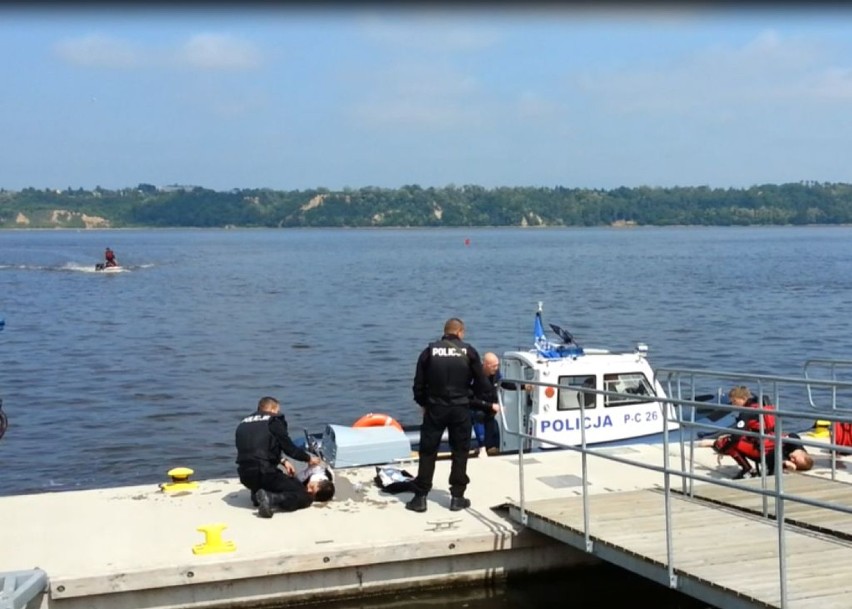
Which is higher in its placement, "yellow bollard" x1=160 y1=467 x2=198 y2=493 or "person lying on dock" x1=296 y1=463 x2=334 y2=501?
"person lying on dock" x1=296 y1=463 x2=334 y2=501

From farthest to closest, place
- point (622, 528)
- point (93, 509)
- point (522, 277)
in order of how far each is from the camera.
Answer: point (522, 277) → point (93, 509) → point (622, 528)

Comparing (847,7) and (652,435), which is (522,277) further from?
(847,7)

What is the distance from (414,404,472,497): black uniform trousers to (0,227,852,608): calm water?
7.50 metres

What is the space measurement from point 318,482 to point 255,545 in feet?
4.76

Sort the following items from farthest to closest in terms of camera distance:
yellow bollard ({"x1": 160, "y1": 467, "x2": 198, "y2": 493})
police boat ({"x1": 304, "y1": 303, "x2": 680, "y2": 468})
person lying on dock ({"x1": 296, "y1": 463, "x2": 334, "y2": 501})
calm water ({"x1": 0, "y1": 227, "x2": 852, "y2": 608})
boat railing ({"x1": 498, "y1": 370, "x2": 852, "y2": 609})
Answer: calm water ({"x1": 0, "y1": 227, "x2": 852, "y2": 608}), police boat ({"x1": 304, "y1": 303, "x2": 680, "y2": 468}), yellow bollard ({"x1": 160, "y1": 467, "x2": 198, "y2": 493}), person lying on dock ({"x1": 296, "y1": 463, "x2": 334, "y2": 501}), boat railing ({"x1": 498, "y1": 370, "x2": 852, "y2": 609})

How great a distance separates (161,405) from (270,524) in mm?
14485

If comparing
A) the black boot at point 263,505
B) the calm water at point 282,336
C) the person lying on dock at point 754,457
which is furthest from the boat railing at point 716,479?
the calm water at point 282,336

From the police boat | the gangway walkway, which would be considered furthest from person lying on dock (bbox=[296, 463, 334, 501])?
the police boat

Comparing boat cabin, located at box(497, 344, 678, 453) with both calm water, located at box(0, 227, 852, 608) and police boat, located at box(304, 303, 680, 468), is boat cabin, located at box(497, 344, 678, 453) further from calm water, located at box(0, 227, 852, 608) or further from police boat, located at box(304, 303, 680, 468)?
calm water, located at box(0, 227, 852, 608)

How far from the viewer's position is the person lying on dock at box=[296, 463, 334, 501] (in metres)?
10.1

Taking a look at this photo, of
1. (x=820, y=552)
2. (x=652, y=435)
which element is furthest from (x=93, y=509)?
(x=652, y=435)

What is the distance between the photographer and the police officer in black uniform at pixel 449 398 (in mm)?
9539

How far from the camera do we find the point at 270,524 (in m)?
9.34

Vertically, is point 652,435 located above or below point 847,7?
below
